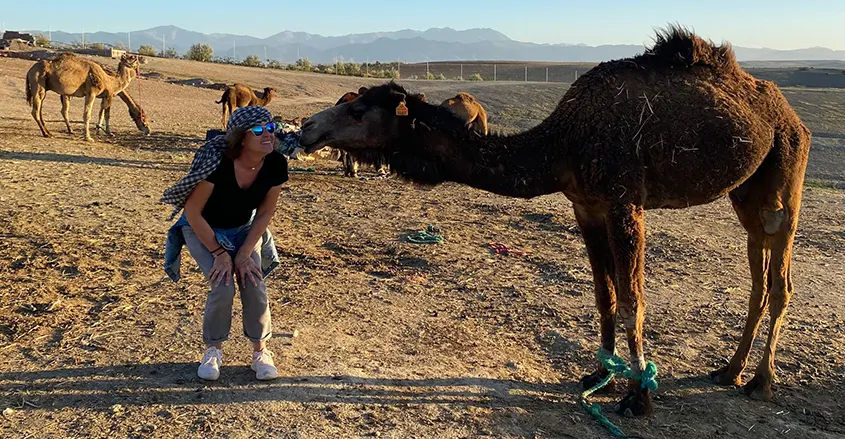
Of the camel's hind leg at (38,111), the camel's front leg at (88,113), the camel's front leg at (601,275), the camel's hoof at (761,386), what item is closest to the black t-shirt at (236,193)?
the camel's front leg at (601,275)

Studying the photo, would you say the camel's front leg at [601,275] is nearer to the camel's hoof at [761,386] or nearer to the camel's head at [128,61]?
the camel's hoof at [761,386]

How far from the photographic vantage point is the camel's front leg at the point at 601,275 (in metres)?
4.94

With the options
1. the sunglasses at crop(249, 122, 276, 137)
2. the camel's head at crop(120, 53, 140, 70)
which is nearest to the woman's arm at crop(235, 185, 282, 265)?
the sunglasses at crop(249, 122, 276, 137)

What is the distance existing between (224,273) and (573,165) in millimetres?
2565

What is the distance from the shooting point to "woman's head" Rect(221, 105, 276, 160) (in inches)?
163

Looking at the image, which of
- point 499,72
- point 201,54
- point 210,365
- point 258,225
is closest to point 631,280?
point 258,225

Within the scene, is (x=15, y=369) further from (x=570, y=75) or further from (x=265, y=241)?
(x=570, y=75)

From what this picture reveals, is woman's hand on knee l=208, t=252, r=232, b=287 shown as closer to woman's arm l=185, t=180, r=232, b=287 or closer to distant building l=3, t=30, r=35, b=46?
woman's arm l=185, t=180, r=232, b=287

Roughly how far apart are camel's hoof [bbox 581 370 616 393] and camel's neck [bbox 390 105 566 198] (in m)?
1.55

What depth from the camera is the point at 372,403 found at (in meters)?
4.42

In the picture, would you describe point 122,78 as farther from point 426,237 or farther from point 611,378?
point 611,378

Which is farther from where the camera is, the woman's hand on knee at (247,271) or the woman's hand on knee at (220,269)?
the woman's hand on knee at (247,271)

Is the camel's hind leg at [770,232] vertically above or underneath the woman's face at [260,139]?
underneath

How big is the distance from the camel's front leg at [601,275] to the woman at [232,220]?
7.66ft
